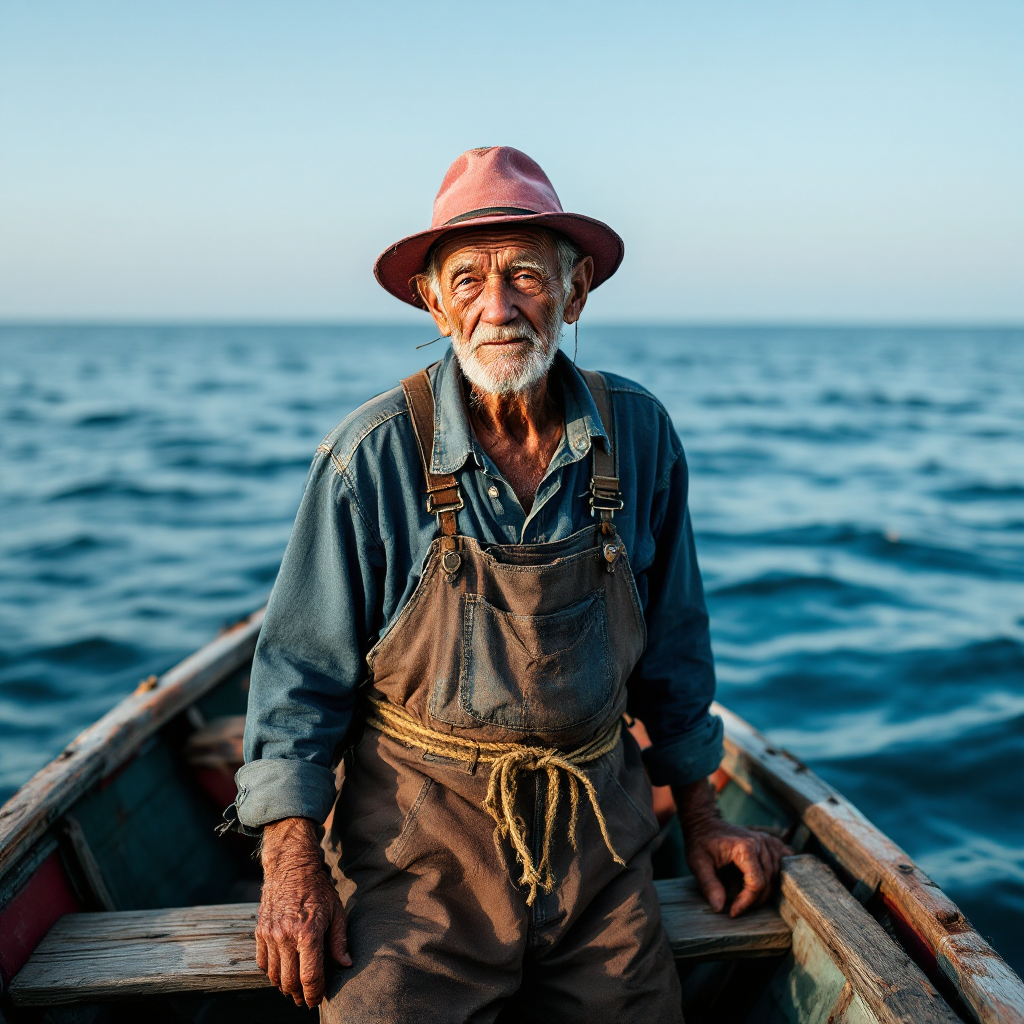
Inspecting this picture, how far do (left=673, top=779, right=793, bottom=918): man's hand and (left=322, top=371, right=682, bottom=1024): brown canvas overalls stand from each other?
0.30m

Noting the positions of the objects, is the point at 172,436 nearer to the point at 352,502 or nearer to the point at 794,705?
the point at 794,705

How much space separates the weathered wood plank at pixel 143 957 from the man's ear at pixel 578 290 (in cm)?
172

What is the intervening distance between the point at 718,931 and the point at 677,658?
2.30 feet

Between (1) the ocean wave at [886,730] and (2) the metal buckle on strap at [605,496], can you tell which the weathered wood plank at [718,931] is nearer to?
(2) the metal buckle on strap at [605,496]

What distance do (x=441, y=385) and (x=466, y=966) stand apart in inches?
52.8

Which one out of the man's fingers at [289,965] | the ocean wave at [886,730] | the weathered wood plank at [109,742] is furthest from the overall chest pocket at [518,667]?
the ocean wave at [886,730]

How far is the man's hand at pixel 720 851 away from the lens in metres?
2.33

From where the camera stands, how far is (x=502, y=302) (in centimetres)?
213

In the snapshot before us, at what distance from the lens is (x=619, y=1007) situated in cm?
200

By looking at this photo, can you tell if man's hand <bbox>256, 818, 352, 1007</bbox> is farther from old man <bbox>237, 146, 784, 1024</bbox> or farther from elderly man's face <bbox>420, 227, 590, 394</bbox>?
elderly man's face <bbox>420, 227, 590, 394</bbox>

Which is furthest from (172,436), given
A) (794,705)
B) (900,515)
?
(794,705)

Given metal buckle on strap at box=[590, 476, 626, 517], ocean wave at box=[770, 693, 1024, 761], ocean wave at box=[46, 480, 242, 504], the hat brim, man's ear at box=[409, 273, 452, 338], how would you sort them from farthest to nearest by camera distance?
ocean wave at box=[46, 480, 242, 504], ocean wave at box=[770, 693, 1024, 761], man's ear at box=[409, 273, 452, 338], metal buckle on strap at box=[590, 476, 626, 517], the hat brim

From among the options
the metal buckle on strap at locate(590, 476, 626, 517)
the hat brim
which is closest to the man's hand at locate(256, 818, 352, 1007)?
the metal buckle on strap at locate(590, 476, 626, 517)

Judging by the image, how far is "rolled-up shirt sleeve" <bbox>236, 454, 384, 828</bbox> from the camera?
6.73ft
